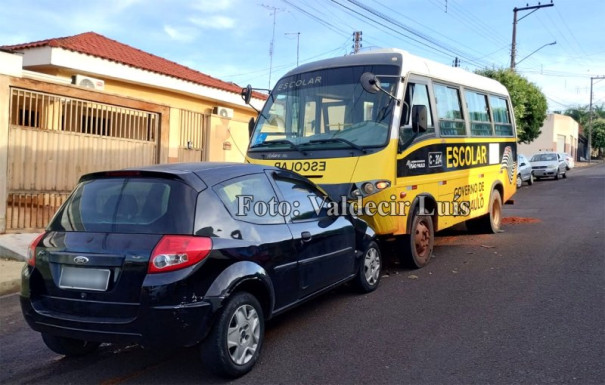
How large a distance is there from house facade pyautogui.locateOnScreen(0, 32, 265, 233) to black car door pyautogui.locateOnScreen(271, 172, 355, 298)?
19.2 feet

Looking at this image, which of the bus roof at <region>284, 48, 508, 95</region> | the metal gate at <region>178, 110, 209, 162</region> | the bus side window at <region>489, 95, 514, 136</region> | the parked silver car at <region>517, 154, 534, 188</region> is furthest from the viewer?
the parked silver car at <region>517, 154, 534, 188</region>

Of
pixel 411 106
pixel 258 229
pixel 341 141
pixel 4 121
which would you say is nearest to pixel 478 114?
pixel 411 106

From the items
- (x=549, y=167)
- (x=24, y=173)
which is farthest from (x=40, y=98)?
(x=549, y=167)

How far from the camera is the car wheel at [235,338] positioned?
3.81 meters

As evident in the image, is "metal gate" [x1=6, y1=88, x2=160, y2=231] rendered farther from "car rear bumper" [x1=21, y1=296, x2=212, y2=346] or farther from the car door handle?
the car door handle

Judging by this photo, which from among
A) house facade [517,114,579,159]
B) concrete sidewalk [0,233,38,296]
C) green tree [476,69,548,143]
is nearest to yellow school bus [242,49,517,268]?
concrete sidewalk [0,233,38,296]

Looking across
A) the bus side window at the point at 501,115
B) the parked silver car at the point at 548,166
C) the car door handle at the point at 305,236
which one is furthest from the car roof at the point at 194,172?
the parked silver car at the point at 548,166

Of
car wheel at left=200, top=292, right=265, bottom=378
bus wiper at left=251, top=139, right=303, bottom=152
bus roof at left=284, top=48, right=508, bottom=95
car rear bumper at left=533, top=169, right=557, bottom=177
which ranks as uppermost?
bus roof at left=284, top=48, right=508, bottom=95

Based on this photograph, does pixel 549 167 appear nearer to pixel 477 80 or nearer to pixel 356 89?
pixel 477 80

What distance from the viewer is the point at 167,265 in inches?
143

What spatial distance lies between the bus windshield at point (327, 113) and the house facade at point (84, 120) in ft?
12.0

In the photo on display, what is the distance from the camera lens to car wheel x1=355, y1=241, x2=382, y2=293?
6117mm

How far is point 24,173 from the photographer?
31.0ft

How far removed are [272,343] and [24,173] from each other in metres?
6.88
